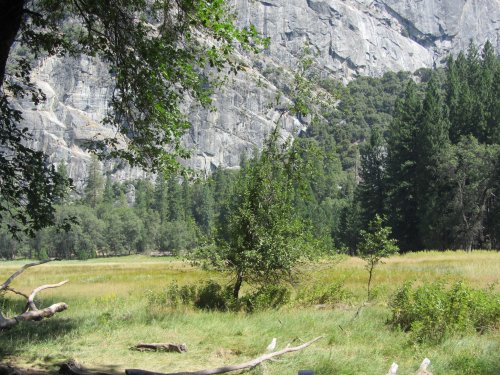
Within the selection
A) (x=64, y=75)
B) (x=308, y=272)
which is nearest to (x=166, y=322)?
(x=308, y=272)

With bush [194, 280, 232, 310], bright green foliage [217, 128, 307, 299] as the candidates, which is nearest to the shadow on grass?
bush [194, 280, 232, 310]

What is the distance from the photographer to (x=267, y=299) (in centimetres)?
1353

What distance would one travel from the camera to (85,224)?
4343 inches

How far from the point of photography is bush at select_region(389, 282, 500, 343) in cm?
941

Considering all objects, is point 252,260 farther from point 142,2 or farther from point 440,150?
point 440,150

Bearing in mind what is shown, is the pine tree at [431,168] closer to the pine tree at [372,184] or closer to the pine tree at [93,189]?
the pine tree at [372,184]

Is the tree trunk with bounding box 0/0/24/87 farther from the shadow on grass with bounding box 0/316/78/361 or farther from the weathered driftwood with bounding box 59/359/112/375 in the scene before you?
the shadow on grass with bounding box 0/316/78/361

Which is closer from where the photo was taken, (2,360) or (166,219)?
(2,360)

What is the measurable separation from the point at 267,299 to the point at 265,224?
2.00m

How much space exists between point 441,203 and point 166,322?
47.7m

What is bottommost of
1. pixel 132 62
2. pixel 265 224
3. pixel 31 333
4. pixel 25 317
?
pixel 31 333

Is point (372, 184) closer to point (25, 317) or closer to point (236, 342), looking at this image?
point (236, 342)

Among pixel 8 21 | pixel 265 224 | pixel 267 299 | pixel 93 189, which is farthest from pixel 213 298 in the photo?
pixel 93 189

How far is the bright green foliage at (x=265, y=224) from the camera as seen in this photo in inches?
532
